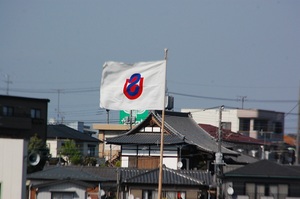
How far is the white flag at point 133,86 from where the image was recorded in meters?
16.6

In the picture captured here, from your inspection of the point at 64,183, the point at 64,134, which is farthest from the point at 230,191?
the point at 64,134

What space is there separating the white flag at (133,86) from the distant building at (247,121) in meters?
2.39

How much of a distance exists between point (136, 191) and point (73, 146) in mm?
15480

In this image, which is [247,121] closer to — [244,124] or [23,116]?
[244,124]

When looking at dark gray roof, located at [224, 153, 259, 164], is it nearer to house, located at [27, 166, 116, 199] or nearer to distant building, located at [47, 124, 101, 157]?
house, located at [27, 166, 116, 199]

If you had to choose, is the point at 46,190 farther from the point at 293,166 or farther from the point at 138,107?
the point at 138,107

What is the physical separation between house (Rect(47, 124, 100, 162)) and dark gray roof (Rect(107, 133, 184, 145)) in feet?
36.1

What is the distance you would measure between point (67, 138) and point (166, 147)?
15210 mm

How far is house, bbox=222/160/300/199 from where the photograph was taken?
27761 millimetres

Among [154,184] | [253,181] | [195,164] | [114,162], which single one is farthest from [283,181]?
[114,162]

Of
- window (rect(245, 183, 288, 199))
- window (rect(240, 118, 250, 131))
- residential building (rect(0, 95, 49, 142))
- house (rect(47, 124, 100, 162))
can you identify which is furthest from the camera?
house (rect(47, 124, 100, 162))

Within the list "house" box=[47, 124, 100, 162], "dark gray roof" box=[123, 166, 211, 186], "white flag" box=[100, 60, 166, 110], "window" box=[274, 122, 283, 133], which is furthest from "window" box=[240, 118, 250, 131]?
"white flag" box=[100, 60, 166, 110]

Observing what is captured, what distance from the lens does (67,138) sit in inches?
2098

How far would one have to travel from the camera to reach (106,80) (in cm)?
1666
